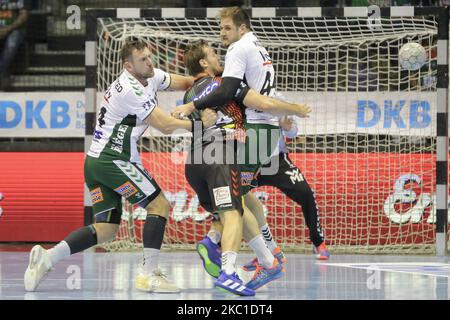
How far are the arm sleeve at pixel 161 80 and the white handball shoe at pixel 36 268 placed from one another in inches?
68.0

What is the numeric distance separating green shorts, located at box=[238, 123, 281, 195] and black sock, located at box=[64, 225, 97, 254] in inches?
47.5

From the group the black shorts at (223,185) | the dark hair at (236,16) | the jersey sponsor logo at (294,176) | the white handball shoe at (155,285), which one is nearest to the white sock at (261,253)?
the black shorts at (223,185)

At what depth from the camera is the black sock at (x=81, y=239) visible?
775 centimetres

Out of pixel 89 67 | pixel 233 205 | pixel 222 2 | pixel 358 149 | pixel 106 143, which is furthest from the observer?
pixel 222 2

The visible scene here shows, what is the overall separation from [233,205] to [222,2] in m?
8.12

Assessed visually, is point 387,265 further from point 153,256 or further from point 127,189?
point 127,189

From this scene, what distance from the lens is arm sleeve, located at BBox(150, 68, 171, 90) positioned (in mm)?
8383

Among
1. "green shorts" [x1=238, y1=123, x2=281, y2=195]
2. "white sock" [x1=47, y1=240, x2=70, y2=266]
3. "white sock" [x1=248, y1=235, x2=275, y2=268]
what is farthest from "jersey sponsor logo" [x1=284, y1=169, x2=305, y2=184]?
"white sock" [x1=47, y1=240, x2=70, y2=266]

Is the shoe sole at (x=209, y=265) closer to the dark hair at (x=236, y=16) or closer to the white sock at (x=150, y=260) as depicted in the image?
the white sock at (x=150, y=260)

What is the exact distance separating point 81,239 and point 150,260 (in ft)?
1.86

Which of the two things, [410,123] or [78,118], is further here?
[78,118]

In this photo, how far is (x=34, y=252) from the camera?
754 centimetres
